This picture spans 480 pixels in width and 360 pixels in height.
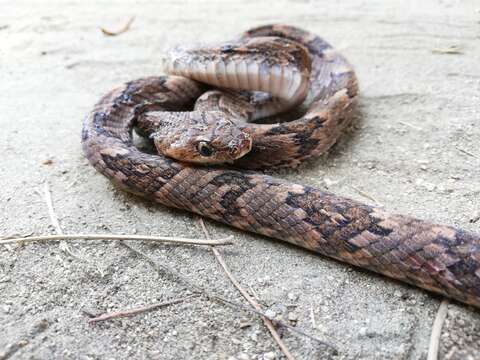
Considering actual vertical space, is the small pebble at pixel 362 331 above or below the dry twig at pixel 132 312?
above

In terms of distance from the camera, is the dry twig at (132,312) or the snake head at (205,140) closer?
the dry twig at (132,312)

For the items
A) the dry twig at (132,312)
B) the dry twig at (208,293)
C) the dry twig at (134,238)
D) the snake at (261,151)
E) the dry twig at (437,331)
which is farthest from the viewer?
the dry twig at (134,238)

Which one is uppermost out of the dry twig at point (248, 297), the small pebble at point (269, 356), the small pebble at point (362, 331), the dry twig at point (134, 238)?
the dry twig at point (134, 238)

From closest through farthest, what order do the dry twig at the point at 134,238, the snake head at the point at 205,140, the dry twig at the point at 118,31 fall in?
1. the dry twig at the point at 134,238
2. the snake head at the point at 205,140
3. the dry twig at the point at 118,31

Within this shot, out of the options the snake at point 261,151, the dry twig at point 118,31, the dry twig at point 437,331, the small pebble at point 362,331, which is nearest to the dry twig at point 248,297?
the snake at point 261,151

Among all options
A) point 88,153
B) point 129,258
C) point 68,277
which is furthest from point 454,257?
point 88,153

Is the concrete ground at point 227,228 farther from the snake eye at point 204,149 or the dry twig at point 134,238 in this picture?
the snake eye at point 204,149

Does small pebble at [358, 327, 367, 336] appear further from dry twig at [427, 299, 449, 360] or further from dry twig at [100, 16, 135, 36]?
dry twig at [100, 16, 135, 36]
